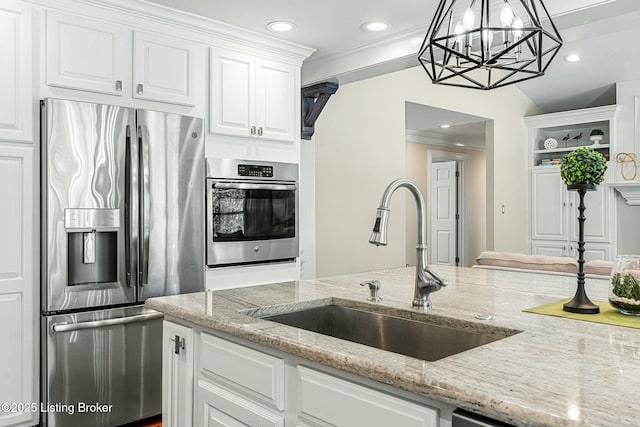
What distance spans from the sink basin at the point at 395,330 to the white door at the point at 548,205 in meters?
5.86

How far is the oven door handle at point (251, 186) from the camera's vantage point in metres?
3.18

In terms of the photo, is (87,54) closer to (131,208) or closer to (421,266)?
(131,208)

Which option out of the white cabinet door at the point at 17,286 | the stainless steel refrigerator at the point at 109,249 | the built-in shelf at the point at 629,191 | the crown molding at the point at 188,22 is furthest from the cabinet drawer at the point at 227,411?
the built-in shelf at the point at 629,191

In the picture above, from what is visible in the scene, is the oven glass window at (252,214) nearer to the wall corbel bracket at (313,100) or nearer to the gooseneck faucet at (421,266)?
the wall corbel bracket at (313,100)

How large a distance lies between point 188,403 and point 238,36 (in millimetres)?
2399

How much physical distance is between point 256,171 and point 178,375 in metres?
1.84

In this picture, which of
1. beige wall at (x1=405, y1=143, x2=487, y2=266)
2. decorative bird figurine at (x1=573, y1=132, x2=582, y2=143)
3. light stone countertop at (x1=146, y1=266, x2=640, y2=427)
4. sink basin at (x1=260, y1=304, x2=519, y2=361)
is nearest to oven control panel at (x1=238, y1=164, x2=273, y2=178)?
light stone countertop at (x1=146, y1=266, x2=640, y2=427)

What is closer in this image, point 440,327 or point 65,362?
point 440,327

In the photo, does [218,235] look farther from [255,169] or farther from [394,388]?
[394,388]

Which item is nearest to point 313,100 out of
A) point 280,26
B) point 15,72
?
point 280,26

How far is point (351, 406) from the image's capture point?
1139 millimetres

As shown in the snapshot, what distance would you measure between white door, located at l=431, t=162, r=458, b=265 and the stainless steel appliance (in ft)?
18.1

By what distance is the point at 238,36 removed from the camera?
329 centimetres

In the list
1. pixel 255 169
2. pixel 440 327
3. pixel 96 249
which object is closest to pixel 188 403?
pixel 440 327
